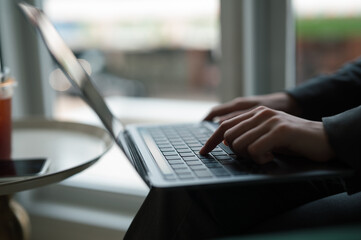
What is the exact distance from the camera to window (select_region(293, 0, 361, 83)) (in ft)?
4.03

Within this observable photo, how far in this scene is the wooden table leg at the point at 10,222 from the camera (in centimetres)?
90

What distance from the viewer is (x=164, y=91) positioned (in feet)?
10.8

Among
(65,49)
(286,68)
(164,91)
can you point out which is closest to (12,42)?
(65,49)

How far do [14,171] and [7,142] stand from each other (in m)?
0.11

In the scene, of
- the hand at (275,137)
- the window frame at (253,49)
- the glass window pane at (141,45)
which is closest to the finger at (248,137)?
the hand at (275,137)

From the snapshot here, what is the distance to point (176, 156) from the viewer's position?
0.67 m

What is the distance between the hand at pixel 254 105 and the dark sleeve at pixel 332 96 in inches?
0.9

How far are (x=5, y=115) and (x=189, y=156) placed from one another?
41cm

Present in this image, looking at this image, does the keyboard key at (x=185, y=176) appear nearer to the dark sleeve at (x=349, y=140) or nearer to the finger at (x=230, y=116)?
the dark sleeve at (x=349, y=140)

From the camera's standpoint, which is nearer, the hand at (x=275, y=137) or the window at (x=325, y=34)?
the hand at (x=275, y=137)

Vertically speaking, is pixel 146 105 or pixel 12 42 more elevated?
pixel 12 42

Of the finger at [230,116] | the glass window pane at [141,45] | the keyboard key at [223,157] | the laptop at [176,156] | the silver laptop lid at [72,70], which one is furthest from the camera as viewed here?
the glass window pane at [141,45]

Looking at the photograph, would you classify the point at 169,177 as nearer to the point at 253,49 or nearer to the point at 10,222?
the point at 10,222

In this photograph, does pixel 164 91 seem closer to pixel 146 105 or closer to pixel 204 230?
pixel 146 105
